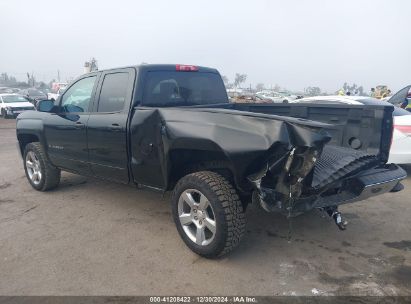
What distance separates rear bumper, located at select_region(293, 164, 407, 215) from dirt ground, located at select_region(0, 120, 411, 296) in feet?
1.96

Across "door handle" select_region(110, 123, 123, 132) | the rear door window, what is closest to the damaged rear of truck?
"door handle" select_region(110, 123, 123, 132)

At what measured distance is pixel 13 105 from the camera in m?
20.3

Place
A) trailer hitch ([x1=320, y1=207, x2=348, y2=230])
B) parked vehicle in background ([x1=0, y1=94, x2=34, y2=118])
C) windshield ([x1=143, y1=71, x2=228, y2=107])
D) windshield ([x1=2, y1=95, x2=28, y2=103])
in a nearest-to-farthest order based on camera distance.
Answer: trailer hitch ([x1=320, y1=207, x2=348, y2=230])
windshield ([x1=143, y1=71, x2=228, y2=107])
parked vehicle in background ([x1=0, y1=94, x2=34, y2=118])
windshield ([x1=2, y1=95, x2=28, y2=103])

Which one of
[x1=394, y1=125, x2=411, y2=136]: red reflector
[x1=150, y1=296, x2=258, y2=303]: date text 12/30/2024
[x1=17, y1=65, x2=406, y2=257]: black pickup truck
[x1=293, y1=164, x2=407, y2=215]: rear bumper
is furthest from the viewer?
[x1=394, y1=125, x2=411, y2=136]: red reflector

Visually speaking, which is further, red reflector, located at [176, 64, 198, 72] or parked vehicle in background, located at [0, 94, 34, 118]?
parked vehicle in background, located at [0, 94, 34, 118]

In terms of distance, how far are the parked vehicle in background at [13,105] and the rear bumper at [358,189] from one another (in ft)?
66.2

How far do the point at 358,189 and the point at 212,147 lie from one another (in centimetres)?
142

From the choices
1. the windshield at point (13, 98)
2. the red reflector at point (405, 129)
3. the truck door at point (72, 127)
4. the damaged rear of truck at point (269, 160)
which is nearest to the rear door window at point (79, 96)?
the truck door at point (72, 127)

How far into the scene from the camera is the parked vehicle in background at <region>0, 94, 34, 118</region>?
20188 millimetres

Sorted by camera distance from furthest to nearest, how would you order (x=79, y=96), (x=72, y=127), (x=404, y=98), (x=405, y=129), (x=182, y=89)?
(x=404, y=98), (x=405, y=129), (x=79, y=96), (x=72, y=127), (x=182, y=89)

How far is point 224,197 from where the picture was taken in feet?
10.4

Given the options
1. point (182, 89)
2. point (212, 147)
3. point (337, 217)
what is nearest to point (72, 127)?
point (182, 89)

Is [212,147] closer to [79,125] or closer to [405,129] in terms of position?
[79,125]

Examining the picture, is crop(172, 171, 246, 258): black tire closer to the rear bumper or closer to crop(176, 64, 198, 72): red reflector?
the rear bumper
